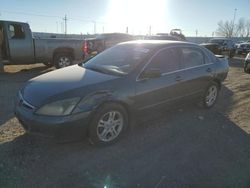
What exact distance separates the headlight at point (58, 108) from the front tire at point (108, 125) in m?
0.39

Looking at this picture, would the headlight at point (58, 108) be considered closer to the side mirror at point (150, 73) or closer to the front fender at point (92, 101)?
the front fender at point (92, 101)

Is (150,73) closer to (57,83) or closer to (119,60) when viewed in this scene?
(119,60)

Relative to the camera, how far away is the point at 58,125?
130 inches

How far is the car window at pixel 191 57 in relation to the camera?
4969 mm

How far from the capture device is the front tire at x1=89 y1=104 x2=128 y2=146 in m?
3.60

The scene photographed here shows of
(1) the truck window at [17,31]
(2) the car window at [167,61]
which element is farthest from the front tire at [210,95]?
(1) the truck window at [17,31]

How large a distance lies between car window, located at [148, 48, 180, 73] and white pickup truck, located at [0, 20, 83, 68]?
740 cm

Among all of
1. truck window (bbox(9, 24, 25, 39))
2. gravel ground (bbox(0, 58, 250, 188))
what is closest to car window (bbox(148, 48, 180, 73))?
gravel ground (bbox(0, 58, 250, 188))

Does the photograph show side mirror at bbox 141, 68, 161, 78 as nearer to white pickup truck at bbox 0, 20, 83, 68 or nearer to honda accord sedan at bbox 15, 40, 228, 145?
honda accord sedan at bbox 15, 40, 228, 145

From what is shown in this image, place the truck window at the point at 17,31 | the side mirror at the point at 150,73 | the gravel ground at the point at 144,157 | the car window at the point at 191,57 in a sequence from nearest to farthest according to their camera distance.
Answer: the gravel ground at the point at 144,157 → the side mirror at the point at 150,73 → the car window at the point at 191,57 → the truck window at the point at 17,31

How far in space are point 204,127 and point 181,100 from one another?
674mm

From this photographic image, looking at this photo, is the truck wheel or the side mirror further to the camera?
the truck wheel

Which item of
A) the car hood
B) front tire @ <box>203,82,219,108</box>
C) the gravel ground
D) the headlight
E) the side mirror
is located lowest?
the gravel ground

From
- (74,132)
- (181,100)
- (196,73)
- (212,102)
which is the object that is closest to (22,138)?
(74,132)
